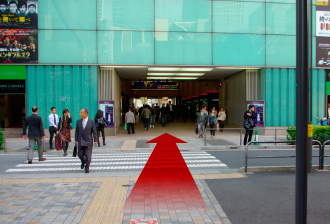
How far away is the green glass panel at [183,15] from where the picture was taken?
18288 millimetres

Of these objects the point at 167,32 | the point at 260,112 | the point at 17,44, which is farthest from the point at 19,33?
the point at 260,112

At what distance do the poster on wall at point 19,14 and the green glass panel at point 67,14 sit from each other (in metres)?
0.38

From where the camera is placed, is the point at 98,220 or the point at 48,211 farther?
the point at 48,211

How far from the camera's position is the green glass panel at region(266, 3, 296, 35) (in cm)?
1909

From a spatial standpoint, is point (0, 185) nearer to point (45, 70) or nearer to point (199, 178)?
point (199, 178)

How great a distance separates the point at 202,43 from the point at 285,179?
12716 mm

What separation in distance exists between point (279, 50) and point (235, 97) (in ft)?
15.0

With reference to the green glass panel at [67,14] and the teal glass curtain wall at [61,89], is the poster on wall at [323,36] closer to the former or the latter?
the green glass panel at [67,14]

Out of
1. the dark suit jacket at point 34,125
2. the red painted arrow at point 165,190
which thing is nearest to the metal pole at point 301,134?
the red painted arrow at point 165,190

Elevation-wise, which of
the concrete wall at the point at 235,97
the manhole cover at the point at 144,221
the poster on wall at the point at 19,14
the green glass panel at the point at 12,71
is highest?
the poster on wall at the point at 19,14

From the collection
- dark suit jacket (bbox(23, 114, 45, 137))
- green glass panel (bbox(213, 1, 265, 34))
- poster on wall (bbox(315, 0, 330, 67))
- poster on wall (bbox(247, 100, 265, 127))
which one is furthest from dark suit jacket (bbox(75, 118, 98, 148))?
poster on wall (bbox(315, 0, 330, 67))

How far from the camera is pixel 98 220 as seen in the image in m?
4.59

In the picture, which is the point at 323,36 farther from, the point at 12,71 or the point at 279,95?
the point at 12,71

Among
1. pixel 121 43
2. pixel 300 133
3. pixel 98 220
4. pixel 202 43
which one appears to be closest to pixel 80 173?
pixel 98 220
